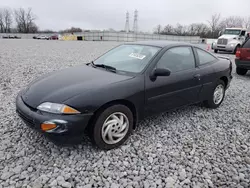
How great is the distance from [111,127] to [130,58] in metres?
1.26

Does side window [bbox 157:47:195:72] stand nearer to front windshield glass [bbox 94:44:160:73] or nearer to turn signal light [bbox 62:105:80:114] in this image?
front windshield glass [bbox 94:44:160:73]

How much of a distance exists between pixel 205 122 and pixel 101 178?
7.56 ft

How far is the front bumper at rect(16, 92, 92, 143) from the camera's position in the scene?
231 centimetres

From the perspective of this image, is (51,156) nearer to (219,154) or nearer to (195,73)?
(219,154)

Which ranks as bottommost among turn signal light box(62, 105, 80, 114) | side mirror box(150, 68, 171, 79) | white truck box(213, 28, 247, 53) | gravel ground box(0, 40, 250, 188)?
gravel ground box(0, 40, 250, 188)

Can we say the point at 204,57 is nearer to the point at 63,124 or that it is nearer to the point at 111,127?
the point at 111,127

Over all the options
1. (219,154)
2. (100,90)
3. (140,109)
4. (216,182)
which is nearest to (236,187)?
(216,182)

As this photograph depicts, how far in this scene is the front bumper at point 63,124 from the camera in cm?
231

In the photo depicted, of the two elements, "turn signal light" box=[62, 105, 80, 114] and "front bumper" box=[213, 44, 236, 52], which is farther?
"front bumper" box=[213, 44, 236, 52]

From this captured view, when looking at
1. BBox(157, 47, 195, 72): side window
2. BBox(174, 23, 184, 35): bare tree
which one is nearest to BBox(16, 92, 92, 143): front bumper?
BBox(157, 47, 195, 72): side window

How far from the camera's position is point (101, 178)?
2268 millimetres

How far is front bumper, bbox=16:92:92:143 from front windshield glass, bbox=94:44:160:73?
1.12 metres

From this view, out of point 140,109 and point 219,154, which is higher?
point 140,109

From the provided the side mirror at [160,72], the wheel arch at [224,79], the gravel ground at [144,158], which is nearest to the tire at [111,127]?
the gravel ground at [144,158]
